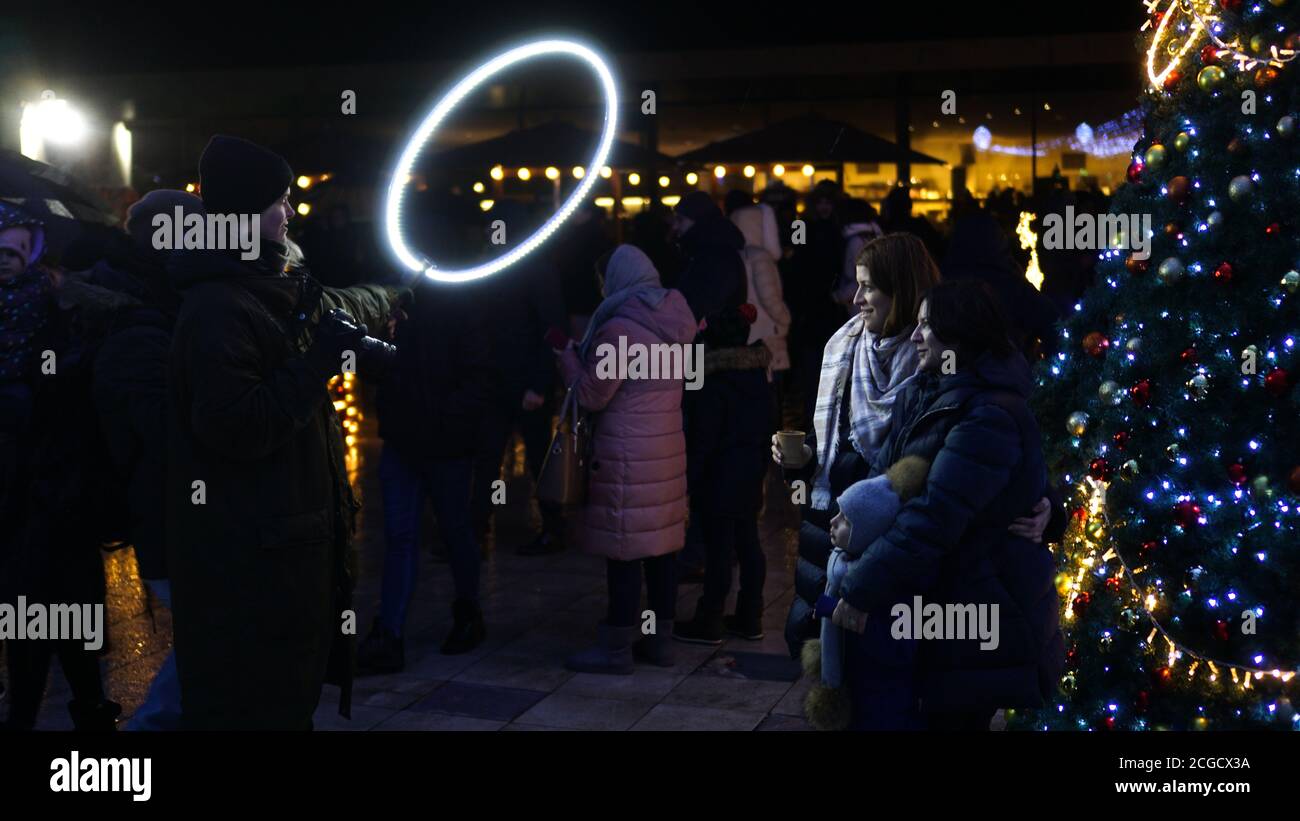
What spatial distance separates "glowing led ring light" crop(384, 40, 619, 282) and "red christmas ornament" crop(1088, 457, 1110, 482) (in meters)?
2.15

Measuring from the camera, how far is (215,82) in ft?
71.6

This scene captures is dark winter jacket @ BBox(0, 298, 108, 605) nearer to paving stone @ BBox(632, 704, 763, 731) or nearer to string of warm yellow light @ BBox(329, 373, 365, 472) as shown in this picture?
paving stone @ BBox(632, 704, 763, 731)

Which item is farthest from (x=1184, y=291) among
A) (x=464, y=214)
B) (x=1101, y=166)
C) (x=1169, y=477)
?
(x=1101, y=166)

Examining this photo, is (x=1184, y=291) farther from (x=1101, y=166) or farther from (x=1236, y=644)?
(x=1101, y=166)

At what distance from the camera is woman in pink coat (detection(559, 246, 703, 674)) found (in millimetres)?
6332

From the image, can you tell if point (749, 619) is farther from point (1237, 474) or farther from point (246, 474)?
point (246, 474)

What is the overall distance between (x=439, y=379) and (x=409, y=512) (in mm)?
632

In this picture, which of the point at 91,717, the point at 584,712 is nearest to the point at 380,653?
the point at 584,712

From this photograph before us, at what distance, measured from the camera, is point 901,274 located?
4617 mm

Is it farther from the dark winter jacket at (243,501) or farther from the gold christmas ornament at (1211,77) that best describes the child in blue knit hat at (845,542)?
the gold christmas ornament at (1211,77)

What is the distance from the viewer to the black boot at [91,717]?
5.43 metres

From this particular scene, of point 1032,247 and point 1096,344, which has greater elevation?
point 1032,247

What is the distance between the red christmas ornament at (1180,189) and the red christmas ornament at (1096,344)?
0.56 metres

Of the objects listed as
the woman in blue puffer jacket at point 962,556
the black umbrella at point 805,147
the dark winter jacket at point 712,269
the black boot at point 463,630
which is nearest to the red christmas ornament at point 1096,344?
the woman in blue puffer jacket at point 962,556
